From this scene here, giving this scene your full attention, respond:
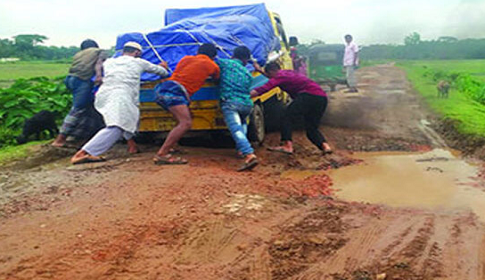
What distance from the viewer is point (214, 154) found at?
803cm

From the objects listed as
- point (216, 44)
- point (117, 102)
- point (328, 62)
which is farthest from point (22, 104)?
point (328, 62)

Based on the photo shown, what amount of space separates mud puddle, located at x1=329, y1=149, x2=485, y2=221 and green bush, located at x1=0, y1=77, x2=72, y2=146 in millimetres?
5701

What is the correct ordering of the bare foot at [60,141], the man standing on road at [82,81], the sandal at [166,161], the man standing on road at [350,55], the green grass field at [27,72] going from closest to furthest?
the sandal at [166,161]
the man standing on road at [82,81]
the bare foot at [60,141]
the man standing on road at [350,55]
the green grass field at [27,72]

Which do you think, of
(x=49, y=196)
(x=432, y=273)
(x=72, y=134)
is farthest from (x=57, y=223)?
(x=72, y=134)

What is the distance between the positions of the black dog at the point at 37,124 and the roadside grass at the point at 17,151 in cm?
19

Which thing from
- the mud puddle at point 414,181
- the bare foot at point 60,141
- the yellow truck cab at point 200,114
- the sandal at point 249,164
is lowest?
the bare foot at point 60,141

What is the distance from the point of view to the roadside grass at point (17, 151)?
27.5 feet

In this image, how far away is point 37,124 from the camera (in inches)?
377

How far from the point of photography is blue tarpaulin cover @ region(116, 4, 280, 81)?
26.6 ft

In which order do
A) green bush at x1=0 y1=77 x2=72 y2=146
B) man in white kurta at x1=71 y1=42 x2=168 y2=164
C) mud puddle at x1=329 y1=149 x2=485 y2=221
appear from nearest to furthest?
mud puddle at x1=329 y1=149 x2=485 y2=221, man in white kurta at x1=71 y1=42 x2=168 y2=164, green bush at x1=0 y1=77 x2=72 y2=146

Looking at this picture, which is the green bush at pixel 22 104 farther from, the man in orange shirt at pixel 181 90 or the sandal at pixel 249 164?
the sandal at pixel 249 164

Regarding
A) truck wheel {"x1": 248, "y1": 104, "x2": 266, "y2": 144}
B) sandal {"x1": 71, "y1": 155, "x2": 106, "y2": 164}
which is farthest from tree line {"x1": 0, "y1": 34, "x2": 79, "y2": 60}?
sandal {"x1": 71, "y1": 155, "x2": 106, "y2": 164}

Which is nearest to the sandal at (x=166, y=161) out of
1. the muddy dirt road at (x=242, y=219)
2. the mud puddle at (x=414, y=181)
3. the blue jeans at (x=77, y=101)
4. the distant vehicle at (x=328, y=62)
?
the muddy dirt road at (x=242, y=219)

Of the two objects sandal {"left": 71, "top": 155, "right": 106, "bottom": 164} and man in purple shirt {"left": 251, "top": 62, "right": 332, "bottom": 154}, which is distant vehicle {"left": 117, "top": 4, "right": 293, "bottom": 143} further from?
sandal {"left": 71, "top": 155, "right": 106, "bottom": 164}
